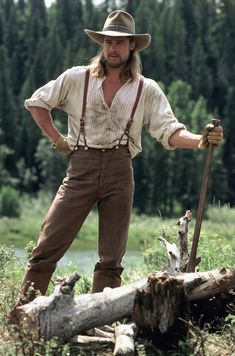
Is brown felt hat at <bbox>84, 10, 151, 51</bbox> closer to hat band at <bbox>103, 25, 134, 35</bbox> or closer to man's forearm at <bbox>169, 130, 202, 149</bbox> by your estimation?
hat band at <bbox>103, 25, 134, 35</bbox>

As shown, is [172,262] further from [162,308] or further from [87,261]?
[87,261]

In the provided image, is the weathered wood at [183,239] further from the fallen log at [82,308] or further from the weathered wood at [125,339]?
the weathered wood at [125,339]

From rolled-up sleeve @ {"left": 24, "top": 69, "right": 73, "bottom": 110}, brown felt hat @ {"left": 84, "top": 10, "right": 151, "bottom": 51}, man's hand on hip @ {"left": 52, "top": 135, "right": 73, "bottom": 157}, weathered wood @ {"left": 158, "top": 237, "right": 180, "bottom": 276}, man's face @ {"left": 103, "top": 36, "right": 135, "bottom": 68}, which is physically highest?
brown felt hat @ {"left": 84, "top": 10, "right": 151, "bottom": 51}

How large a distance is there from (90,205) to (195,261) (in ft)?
2.59

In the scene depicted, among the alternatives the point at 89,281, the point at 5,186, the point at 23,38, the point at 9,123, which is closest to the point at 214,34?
the point at 23,38

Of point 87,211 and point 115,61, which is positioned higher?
point 115,61

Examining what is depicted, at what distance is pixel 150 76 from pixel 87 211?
88.3m

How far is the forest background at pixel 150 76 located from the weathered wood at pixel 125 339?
64.5 m

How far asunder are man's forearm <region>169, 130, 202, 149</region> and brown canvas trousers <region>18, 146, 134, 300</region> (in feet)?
1.04

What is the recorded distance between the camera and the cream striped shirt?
5.74 m

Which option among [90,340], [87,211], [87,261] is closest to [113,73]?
[87,211]

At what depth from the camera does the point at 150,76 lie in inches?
3676

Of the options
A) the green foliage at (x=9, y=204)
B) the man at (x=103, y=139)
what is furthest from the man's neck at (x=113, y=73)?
the green foliage at (x=9, y=204)

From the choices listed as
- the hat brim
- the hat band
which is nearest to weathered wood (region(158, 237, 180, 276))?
the hat brim
